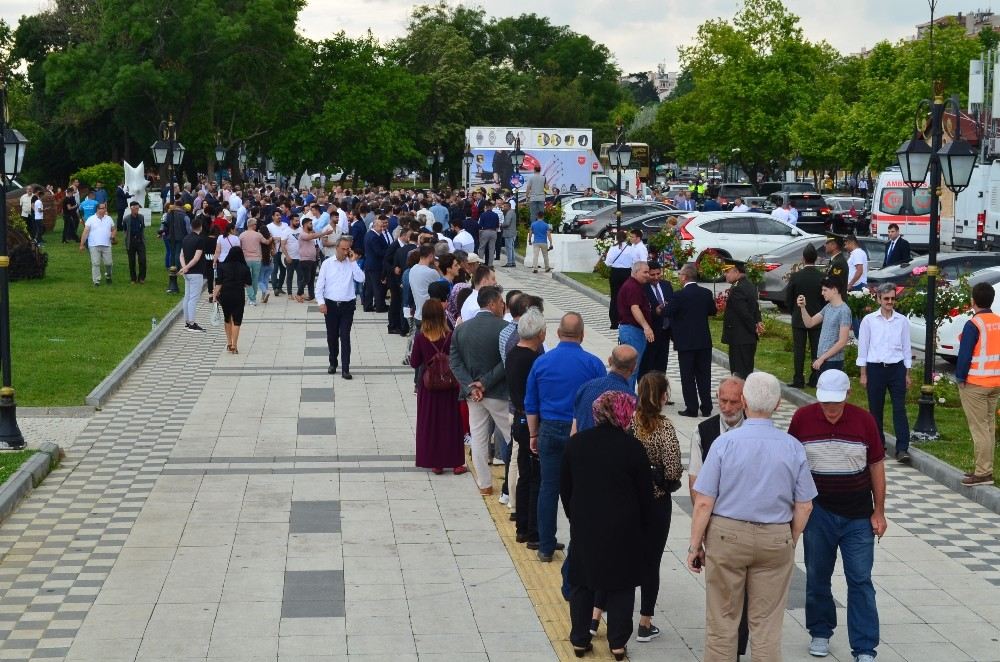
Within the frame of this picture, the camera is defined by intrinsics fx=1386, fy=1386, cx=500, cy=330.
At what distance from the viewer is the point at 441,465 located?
12891 mm

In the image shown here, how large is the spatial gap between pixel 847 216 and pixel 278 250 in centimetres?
2877

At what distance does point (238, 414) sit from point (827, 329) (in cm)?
661

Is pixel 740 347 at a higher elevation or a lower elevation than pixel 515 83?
lower

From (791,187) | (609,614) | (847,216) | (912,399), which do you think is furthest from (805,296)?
(791,187)

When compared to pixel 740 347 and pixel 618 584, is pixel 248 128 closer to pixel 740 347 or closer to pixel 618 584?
pixel 740 347

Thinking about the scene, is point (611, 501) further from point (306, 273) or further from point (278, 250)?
point (278, 250)

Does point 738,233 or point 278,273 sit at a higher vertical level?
point 738,233

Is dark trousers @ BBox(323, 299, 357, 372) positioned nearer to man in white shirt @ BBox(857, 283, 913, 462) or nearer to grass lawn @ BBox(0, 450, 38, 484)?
grass lawn @ BBox(0, 450, 38, 484)

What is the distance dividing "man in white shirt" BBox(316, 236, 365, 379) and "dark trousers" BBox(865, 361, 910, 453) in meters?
6.98

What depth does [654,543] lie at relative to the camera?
8.13m

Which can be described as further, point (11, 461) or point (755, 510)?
point (11, 461)

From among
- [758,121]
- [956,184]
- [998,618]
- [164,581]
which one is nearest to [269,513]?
[164,581]

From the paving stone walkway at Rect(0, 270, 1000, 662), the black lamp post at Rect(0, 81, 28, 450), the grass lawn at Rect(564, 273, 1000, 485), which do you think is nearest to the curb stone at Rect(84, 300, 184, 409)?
the paving stone walkway at Rect(0, 270, 1000, 662)

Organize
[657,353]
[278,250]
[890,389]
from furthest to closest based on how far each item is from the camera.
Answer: [278,250]
[657,353]
[890,389]
